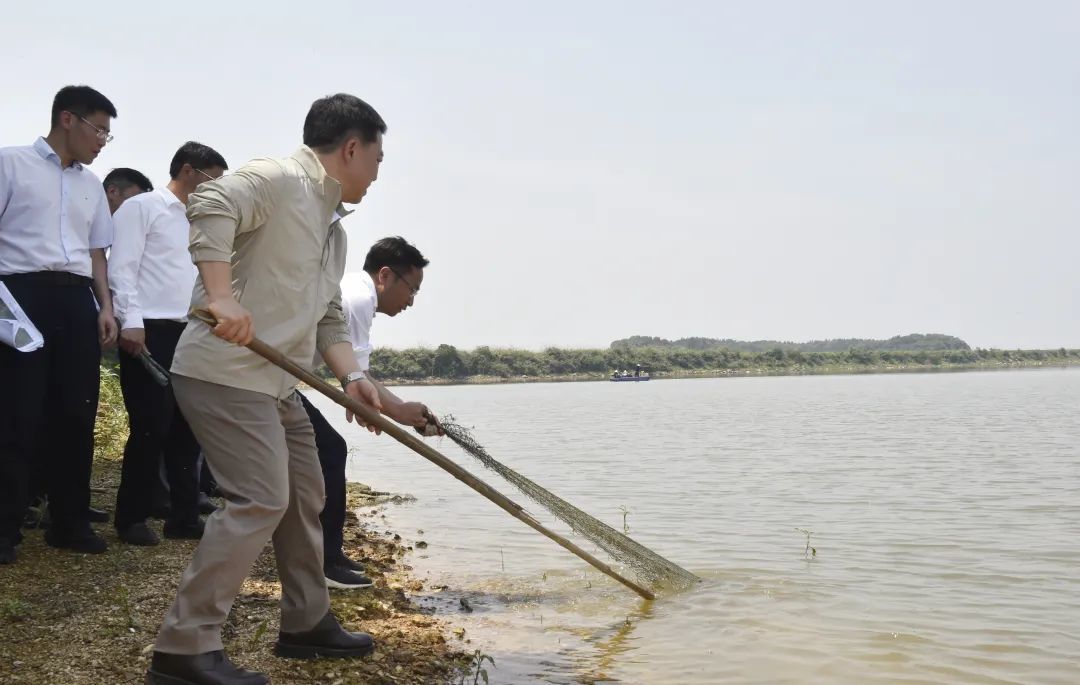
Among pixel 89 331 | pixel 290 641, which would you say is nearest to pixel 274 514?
pixel 290 641

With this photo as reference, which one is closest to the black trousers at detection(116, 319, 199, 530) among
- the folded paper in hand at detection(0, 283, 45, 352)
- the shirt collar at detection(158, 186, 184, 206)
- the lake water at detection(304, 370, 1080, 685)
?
the shirt collar at detection(158, 186, 184, 206)

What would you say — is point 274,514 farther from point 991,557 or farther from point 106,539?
point 991,557

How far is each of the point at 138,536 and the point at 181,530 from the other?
0.34 metres

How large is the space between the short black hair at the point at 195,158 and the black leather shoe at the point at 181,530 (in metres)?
1.86

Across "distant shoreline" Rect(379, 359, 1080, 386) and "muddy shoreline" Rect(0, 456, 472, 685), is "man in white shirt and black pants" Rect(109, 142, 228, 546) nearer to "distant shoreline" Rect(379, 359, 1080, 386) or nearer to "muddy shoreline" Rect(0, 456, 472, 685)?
"muddy shoreline" Rect(0, 456, 472, 685)

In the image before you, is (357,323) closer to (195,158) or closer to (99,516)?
(195,158)

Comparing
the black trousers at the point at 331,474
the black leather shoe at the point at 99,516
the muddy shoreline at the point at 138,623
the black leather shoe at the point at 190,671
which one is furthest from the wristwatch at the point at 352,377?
the black leather shoe at the point at 99,516

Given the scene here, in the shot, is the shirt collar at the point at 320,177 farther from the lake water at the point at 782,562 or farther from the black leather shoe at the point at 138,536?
the black leather shoe at the point at 138,536

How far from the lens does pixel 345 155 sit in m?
3.27

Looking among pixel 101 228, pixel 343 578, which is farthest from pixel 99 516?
pixel 101 228

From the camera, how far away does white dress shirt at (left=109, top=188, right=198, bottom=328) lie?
484cm

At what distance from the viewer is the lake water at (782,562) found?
4367 millimetres

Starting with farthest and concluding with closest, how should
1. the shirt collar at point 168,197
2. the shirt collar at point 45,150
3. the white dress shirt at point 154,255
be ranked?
the shirt collar at point 168,197
the white dress shirt at point 154,255
the shirt collar at point 45,150

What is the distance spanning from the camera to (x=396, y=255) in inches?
195
